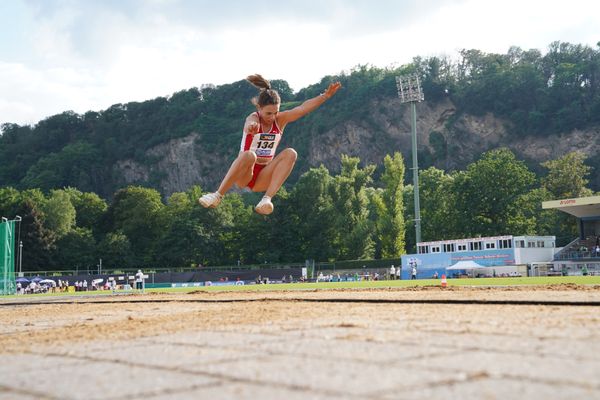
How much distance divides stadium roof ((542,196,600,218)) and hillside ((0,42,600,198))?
56285 mm

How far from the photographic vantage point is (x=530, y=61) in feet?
506

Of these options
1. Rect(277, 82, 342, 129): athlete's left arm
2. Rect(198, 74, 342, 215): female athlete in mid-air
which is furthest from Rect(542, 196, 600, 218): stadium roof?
Rect(198, 74, 342, 215): female athlete in mid-air

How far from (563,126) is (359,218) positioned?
180 feet

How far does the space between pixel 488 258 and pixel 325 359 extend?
61.0 m

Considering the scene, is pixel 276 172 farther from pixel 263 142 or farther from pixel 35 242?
pixel 35 242

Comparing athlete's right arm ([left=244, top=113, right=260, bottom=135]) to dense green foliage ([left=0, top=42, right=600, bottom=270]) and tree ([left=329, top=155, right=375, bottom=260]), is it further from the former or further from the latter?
tree ([left=329, top=155, right=375, bottom=260])

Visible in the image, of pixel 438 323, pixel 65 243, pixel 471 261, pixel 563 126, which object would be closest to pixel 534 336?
pixel 438 323

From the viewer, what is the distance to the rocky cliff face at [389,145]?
438 ft

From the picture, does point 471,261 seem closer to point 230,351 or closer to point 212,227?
point 212,227

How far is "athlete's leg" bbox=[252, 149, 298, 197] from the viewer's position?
15.7 metres

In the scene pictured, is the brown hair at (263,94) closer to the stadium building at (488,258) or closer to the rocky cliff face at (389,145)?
the stadium building at (488,258)

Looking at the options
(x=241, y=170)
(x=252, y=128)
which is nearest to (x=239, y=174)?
(x=241, y=170)

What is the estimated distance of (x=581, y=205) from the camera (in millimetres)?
65438

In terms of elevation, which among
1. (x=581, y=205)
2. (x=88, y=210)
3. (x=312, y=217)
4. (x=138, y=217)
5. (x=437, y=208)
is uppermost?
(x=88, y=210)
